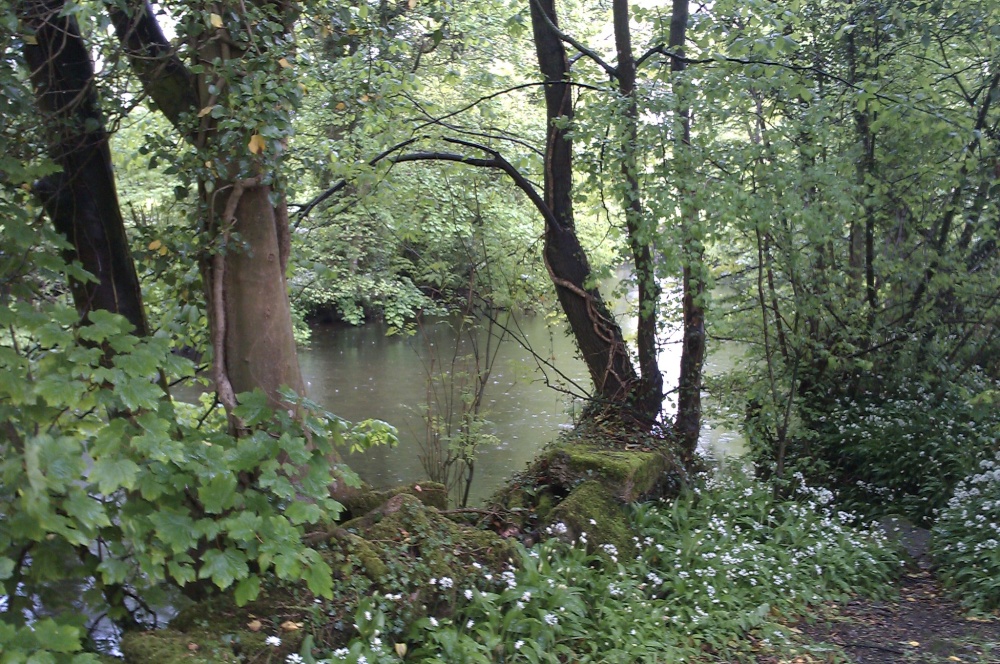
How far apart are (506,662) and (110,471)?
2110 millimetres

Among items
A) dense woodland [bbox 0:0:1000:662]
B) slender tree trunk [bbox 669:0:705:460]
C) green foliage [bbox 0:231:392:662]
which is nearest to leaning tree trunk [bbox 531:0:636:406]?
dense woodland [bbox 0:0:1000:662]

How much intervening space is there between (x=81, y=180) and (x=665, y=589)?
165 inches

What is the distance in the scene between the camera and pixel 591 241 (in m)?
11.3

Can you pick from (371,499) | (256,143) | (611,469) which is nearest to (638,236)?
(611,469)

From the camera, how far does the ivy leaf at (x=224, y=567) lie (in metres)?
3.34

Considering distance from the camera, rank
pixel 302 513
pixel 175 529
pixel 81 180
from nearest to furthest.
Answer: pixel 175 529, pixel 302 513, pixel 81 180

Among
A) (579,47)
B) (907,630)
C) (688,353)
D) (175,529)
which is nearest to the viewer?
(175,529)

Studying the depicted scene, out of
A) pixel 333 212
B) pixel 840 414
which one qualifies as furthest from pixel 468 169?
pixel 840 414

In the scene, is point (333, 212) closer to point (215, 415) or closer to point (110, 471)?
point (215, 415)

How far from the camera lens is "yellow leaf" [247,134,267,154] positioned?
4020 millimetres

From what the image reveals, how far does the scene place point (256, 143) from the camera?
13.3 ft

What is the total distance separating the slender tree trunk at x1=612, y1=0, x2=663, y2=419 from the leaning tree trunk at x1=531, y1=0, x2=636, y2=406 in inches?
8.5

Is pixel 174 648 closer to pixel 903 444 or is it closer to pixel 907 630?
pixel 907 630

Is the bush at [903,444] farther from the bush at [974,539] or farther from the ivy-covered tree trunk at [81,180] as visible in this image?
the ivy-covered tree trunk at [81,180]
